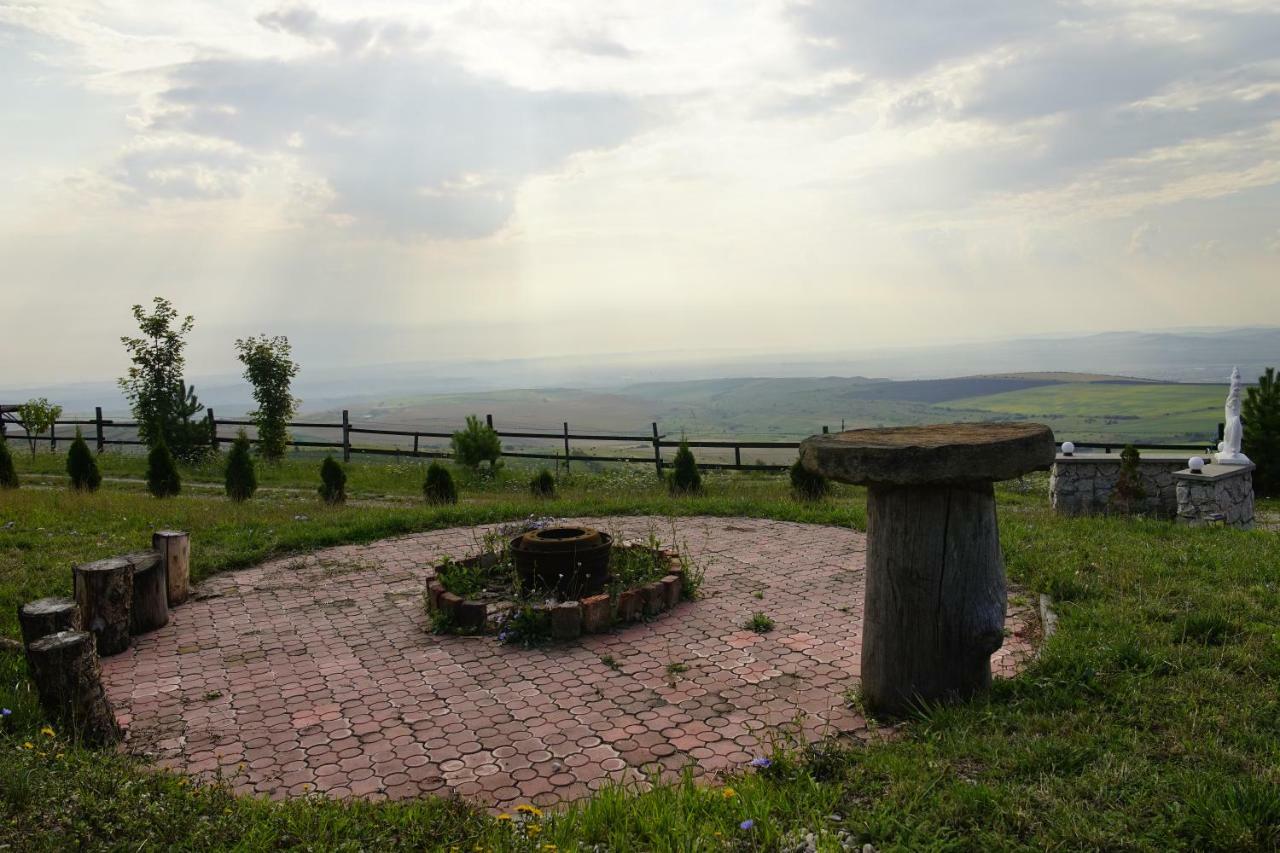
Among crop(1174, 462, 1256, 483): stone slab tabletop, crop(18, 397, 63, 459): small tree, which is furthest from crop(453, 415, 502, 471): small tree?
→ crop(1174, 462, 1256, 483): stone slab tabletop

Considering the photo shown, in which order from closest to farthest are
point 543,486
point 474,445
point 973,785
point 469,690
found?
point 973,785
point 469,690
point 543,486
point 474,445

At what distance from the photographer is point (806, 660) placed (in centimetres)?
573

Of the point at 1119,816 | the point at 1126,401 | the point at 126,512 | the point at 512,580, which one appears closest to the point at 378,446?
the point at 126,512

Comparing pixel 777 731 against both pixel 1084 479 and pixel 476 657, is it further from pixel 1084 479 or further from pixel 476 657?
pixel 1084 479

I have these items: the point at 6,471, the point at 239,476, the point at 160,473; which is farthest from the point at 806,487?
the point at 6,471

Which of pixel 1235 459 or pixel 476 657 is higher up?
pixel 1235 459

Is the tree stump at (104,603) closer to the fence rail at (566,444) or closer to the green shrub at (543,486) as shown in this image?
the green shrub at (543,486)

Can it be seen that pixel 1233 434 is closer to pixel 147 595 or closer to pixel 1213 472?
pixel 1213 472

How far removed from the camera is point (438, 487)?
48.5ft

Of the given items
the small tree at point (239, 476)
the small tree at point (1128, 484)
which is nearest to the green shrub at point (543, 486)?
the small tree at point (239, 476)

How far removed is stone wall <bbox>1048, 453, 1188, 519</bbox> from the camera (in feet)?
37.7

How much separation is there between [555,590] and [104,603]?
337cm

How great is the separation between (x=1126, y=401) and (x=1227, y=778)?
76796mm

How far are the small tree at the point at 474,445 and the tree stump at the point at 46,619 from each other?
44.4 ft
